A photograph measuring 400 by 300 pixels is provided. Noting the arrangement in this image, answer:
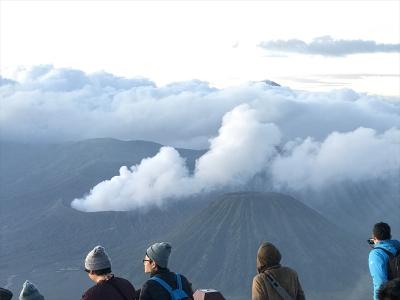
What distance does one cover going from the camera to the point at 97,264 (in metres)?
11.3

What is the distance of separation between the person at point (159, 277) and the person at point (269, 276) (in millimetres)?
1240

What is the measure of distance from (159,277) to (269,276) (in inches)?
76.4

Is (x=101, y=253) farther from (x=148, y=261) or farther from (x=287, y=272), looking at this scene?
(x=287, y=272)

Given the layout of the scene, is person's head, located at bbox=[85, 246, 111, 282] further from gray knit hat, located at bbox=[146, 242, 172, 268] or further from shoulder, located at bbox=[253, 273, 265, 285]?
shoulder, located at bbox=[253, 273, 265, 285]

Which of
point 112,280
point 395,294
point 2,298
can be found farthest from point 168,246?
point 395,294

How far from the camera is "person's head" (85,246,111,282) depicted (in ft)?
37.1

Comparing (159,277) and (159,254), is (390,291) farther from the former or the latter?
(159,254)

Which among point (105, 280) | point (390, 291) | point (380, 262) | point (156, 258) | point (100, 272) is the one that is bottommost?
Answer: point (380, 262)

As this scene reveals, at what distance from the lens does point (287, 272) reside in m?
11.6

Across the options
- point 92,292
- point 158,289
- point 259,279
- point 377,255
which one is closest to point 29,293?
point 92,292

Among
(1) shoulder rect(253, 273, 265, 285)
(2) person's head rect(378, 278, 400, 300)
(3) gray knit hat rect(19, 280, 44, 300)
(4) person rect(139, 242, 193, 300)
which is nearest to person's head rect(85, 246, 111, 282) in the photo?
(4) person rect(139, 242, 193, 300)

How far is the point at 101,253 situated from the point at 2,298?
181 cm

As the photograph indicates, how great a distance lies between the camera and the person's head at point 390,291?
6.99m

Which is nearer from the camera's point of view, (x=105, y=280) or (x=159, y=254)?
(x=105, y=280)
